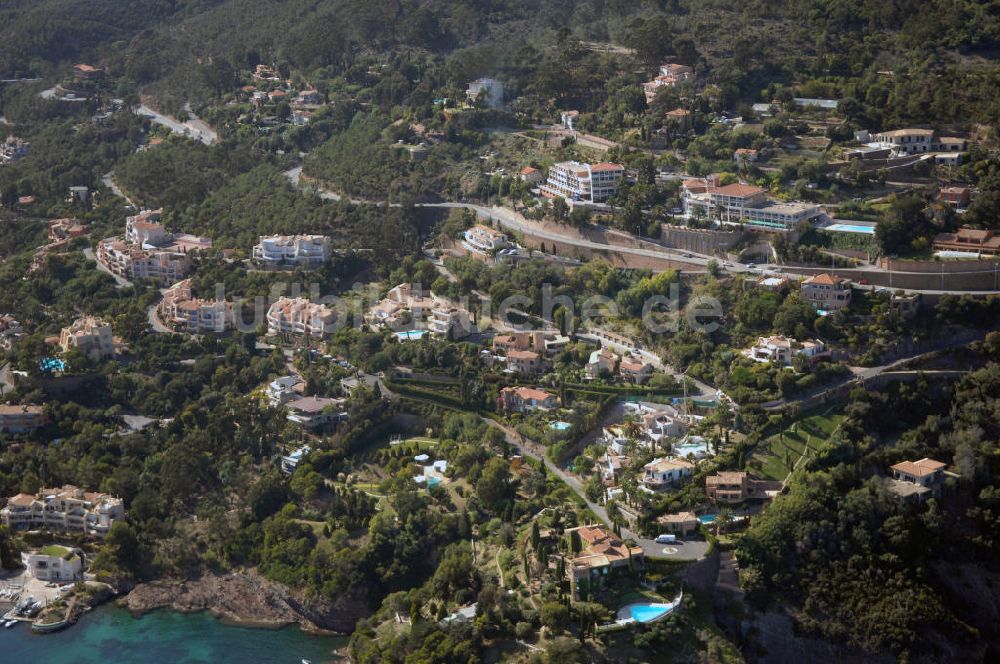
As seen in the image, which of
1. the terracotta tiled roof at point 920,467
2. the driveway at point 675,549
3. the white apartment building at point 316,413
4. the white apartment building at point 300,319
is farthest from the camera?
the white apartment building at point 300,319

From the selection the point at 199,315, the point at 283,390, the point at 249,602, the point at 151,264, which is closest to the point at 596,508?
the point at 249,602

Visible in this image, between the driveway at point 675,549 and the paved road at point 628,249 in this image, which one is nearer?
the driveway at point 675,549

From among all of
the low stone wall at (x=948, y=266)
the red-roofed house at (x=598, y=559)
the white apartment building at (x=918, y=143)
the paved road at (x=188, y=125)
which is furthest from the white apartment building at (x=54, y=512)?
the white apartment building at (x=918, y=143)

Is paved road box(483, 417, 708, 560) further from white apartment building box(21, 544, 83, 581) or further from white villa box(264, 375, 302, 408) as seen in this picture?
white apartment building box(21, 544, 83, 581)

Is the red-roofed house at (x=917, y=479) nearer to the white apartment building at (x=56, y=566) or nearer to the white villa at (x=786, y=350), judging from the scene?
the white villa at (x=786, y=350)

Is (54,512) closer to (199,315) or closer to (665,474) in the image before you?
(199,315)

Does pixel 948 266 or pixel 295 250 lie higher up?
pixel 948 266

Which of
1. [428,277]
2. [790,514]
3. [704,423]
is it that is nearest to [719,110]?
[428,277]
